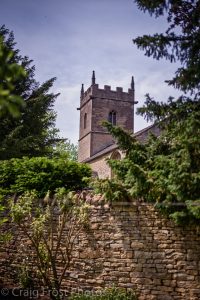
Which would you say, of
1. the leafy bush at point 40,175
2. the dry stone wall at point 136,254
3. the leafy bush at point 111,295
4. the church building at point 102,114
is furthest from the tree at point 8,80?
the church building at point 102,114

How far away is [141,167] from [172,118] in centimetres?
130

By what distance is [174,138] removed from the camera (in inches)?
287

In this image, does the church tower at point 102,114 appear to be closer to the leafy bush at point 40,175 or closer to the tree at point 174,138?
the leafy bush at point 40,175

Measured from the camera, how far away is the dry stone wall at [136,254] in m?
7.31

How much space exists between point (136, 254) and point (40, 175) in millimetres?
3710

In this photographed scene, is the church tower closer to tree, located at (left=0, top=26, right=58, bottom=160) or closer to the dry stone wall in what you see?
tree, located at (left=0, top=26, right=58, bottom=160)

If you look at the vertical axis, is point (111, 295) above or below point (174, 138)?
below

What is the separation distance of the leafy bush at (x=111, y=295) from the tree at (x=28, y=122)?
9.33 m

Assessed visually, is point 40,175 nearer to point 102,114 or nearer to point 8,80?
point 8,80

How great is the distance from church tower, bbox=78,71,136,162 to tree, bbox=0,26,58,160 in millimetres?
16898

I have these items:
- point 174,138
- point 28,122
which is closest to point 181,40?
point 174,138

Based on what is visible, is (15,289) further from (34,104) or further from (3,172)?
(34,104)

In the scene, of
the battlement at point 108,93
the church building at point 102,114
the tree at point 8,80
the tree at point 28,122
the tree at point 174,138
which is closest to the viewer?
the tree at point 8,80

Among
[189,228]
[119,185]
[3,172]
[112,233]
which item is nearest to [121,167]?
[119,185]
